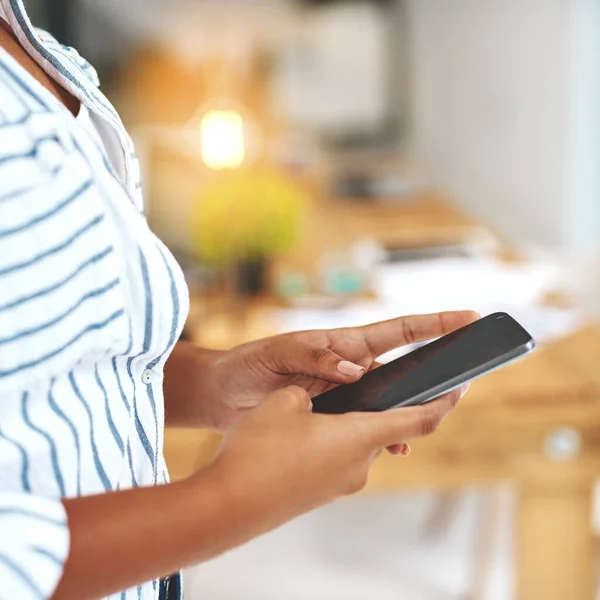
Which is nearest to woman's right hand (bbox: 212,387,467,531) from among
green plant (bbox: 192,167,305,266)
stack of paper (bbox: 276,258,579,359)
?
stack of paper (bbox: 276,258,579,359)

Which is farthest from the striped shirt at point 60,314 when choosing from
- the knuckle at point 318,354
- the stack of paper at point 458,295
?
the stack of paper at point 458,295

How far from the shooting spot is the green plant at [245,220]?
1.96m

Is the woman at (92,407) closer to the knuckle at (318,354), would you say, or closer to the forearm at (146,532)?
the forearm at (146,532)

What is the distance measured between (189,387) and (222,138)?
1.51 m

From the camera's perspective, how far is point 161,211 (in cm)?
241

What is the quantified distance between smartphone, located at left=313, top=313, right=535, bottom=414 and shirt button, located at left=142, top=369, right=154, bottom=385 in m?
0.12

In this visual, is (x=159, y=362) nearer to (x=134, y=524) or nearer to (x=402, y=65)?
(x=134, y=524)

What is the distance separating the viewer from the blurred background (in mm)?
1463

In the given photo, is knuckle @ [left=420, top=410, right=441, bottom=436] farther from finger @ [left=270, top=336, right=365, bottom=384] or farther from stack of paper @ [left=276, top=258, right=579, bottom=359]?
stack of paper @ [left=276, top=258, right=579, bottom=359]

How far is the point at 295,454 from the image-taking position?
1.77ft

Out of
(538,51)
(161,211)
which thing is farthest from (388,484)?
(538,51)

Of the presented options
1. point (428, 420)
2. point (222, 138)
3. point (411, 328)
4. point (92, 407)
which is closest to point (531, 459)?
point (411, 328)

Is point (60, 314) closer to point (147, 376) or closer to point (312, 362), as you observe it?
point (147, 376)

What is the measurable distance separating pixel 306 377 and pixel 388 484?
0.78 meters
